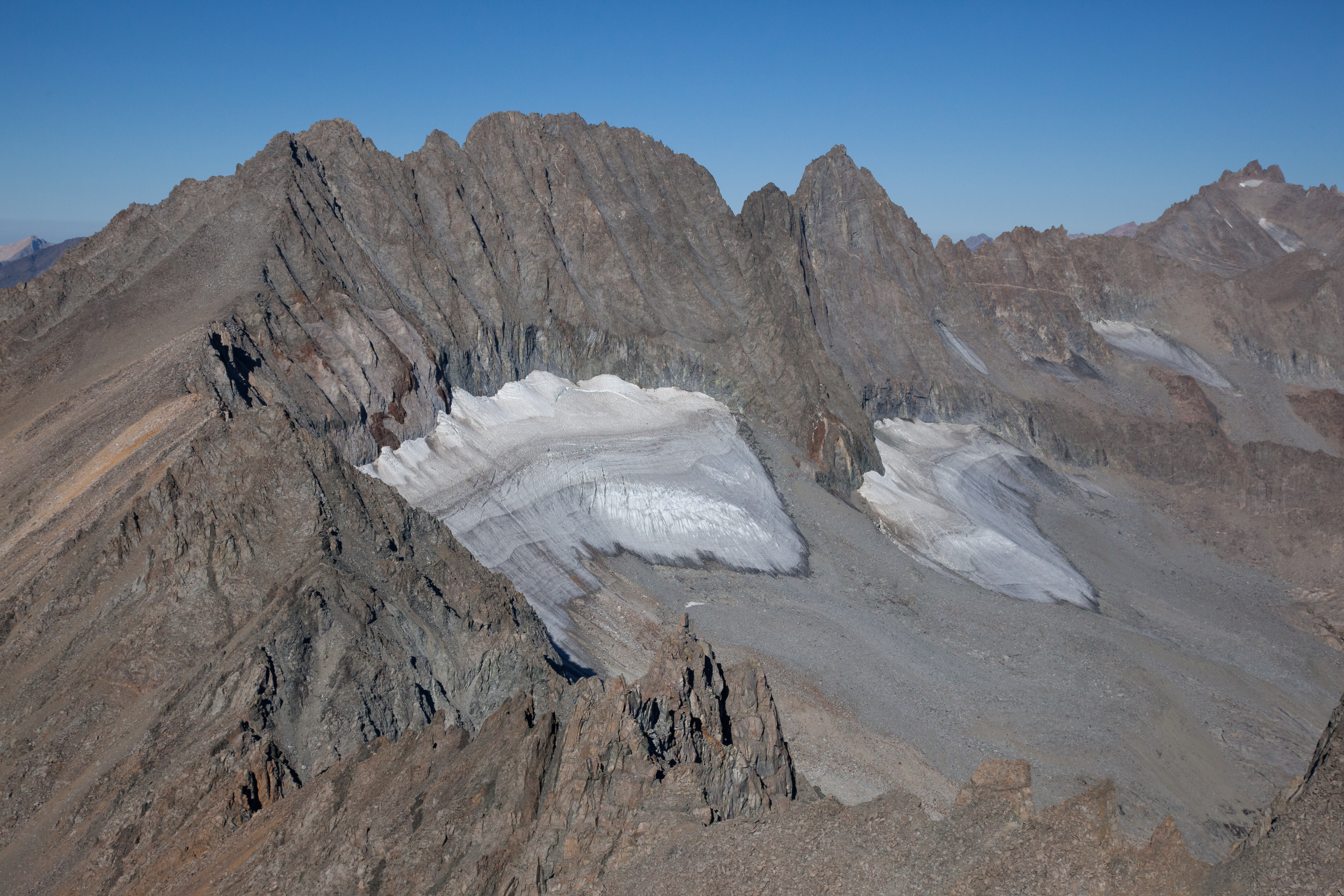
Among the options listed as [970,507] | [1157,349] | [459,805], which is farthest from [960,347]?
[459,805]

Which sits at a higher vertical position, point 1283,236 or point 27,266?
point 1283,236

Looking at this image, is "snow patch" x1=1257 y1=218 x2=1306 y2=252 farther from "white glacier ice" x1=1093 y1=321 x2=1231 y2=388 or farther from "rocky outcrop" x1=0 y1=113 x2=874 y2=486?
"rocky outcrop" x1=0 y1=113 x2=874 y2=486

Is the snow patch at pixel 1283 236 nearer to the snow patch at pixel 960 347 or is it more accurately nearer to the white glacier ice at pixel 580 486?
the snow patch at pixel 960 347

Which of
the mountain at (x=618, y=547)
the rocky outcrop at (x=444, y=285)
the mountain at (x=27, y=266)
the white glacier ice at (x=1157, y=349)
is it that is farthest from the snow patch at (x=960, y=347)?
the mountain at (x=27, y=266)

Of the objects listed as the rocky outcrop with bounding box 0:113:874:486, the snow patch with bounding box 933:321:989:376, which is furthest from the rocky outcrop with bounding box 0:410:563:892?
the snow patch with bounding box 933:321:989:376

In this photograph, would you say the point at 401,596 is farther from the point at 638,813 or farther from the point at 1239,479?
the point at 1239,479

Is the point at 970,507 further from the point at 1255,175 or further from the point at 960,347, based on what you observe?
the point at 1255,175
